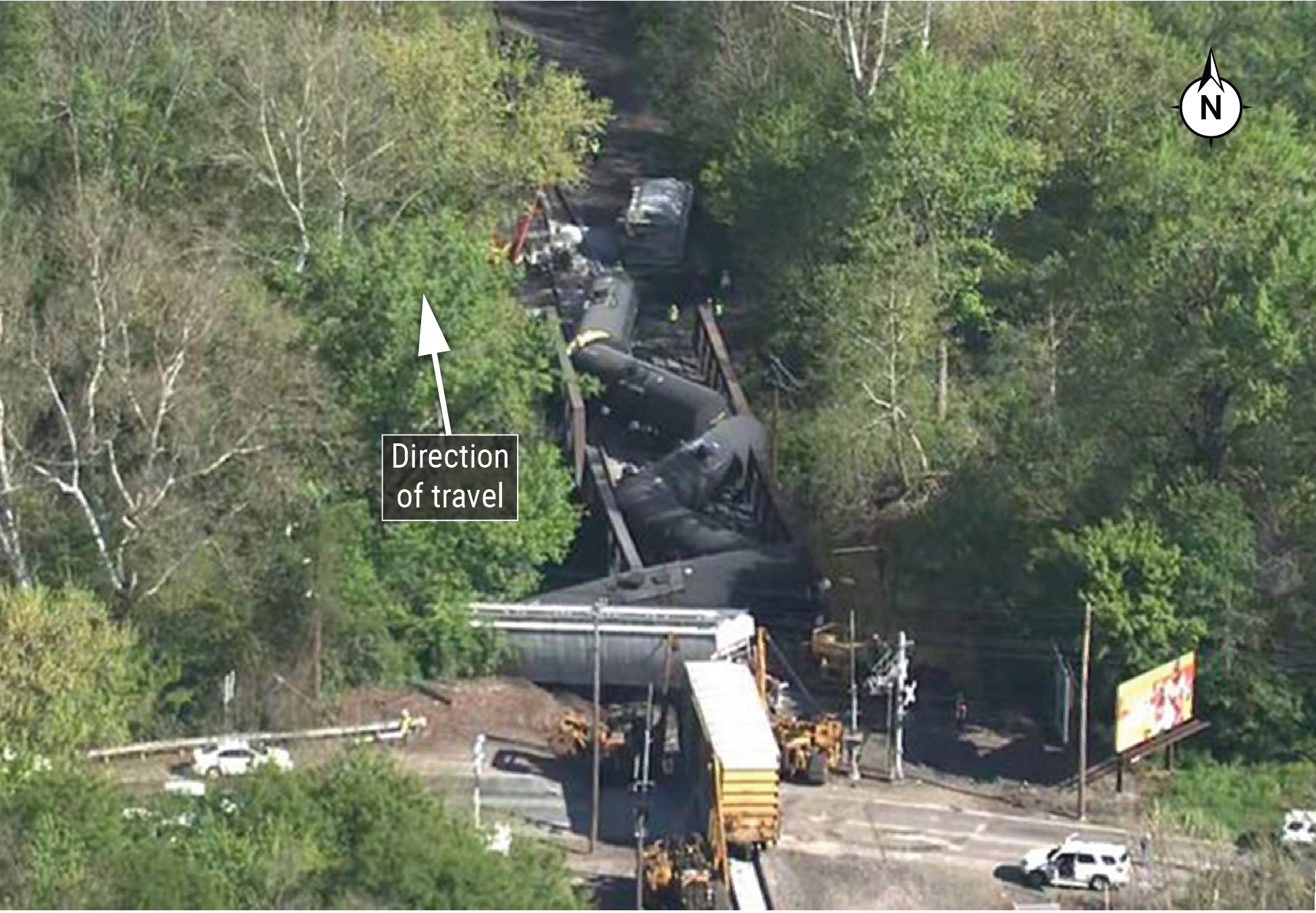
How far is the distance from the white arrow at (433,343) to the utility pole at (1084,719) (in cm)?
903

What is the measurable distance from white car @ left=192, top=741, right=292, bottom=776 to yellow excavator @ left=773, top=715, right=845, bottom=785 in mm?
6222

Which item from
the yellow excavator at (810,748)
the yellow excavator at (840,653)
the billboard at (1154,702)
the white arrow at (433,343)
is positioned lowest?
the yellow excavator at (810,748)

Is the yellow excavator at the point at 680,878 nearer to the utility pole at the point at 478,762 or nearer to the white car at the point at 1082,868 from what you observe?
the utility pole at the point at 478,762

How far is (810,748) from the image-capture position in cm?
4216

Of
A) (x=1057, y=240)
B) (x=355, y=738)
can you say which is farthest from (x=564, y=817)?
(x=1057, y=240)

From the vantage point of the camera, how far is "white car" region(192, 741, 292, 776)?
41031 millimetres

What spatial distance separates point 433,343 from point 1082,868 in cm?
1158

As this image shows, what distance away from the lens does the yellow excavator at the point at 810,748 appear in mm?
41969

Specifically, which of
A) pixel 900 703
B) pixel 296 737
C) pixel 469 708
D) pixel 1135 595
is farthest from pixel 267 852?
pixel 1135 595

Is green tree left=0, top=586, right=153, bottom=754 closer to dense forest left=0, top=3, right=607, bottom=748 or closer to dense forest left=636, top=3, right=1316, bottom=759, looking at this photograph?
dense forest left=0, top=3, right=607, bottom=748

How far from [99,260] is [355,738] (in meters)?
7.56

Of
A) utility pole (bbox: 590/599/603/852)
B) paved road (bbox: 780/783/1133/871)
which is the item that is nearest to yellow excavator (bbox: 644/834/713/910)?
utility pole (bbox: 590/599/603/852)

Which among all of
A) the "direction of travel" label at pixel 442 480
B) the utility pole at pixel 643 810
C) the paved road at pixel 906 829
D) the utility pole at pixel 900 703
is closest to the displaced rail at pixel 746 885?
the paved road at pixel 906 829

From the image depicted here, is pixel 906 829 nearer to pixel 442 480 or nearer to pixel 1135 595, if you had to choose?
pixel 1135 595
